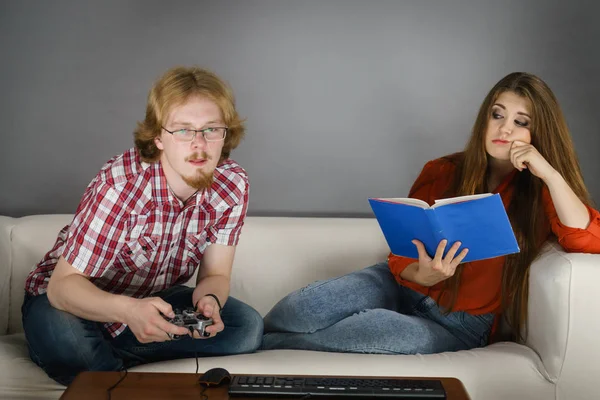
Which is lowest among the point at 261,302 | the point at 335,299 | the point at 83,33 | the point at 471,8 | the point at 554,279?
the point at 261,302

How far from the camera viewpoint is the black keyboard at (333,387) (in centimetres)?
148

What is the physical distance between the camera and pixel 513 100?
2211 mm

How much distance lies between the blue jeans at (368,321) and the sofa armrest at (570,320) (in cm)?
22

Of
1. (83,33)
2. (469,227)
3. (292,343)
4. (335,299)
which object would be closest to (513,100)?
(469,227)

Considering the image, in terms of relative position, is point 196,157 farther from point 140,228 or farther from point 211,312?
point 211,312

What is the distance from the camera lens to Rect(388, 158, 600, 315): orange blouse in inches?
84.1

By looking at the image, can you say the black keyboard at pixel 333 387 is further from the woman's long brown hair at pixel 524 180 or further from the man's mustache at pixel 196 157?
the woman's long brown hair at pixel 524 180

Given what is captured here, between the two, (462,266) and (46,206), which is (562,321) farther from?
(46,206)

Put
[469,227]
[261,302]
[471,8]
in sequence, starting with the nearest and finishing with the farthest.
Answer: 1. [469,227]
2. [261,302]
3. [471,8]

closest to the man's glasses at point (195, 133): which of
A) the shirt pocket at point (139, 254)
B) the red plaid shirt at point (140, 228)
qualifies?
the red plaid shirt at point (140, 228)

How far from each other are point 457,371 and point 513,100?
31.0 inches

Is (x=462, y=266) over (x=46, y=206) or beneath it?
over

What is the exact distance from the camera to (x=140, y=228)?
2.00 meters

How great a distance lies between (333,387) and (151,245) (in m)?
0.74
